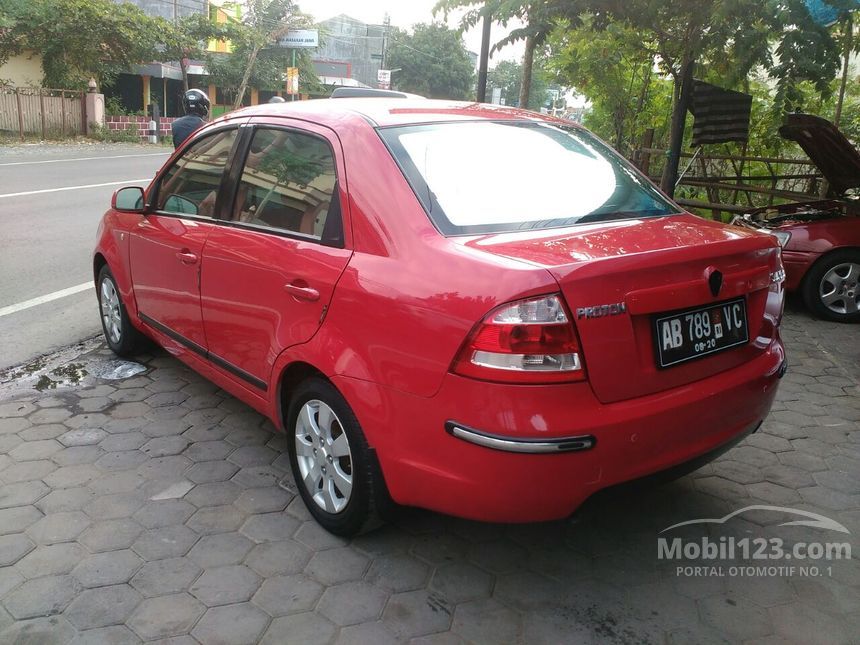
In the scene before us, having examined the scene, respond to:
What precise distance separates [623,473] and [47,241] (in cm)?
798

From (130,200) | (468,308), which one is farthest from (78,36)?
(468,308)

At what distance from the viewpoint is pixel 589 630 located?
96.7 inches

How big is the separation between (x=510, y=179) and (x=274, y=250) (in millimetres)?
1007

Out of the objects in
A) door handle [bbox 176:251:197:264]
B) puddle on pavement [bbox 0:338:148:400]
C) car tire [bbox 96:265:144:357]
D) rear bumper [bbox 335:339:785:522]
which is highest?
door handle [bbox 176:251:197:264]

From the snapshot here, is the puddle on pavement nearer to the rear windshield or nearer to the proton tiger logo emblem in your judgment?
the rear windshield

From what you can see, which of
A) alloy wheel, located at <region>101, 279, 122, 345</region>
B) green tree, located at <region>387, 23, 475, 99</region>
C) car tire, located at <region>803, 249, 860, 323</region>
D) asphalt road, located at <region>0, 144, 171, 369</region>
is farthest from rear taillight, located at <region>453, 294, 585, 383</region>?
green tree, located at <region>387, 23, 475, 99</region>

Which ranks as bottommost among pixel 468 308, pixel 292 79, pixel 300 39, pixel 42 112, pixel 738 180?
pixel 468 308

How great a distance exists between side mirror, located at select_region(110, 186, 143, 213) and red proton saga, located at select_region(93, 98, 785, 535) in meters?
0.79

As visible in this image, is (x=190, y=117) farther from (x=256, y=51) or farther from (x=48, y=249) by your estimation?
(x=256, y=51)

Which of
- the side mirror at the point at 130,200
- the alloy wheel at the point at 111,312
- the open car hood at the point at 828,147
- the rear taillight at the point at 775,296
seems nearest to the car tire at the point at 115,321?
the alloy wheel at the point at 111,312

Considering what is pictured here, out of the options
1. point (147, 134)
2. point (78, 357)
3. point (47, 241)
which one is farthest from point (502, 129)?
point (147, 134)

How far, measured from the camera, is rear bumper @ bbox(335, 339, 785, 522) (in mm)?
2242

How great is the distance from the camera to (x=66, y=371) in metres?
4.68

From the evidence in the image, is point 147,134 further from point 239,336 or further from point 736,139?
point 239,336
